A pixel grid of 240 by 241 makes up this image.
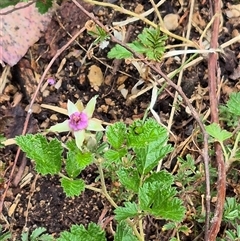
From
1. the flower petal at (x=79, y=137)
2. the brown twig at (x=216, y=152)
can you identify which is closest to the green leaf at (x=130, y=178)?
the flower petal at (x=79, y=137)

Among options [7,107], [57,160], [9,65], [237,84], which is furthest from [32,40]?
[57,160]

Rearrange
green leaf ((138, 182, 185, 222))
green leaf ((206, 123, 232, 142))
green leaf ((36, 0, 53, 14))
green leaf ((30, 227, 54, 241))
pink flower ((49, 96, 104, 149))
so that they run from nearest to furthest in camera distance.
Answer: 1. green leaf ((138, 182, 185, 222))
2. pink flower ((49, 96, 104, 149))
3. green leaf ((206, 123, 232, 142))
4. green leaf ((30, 227, 54, 241))
5. green leaf ((36, 0, 53, 14))

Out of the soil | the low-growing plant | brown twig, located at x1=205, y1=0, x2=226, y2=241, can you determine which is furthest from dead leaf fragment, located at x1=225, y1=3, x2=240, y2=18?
the low-growing plant

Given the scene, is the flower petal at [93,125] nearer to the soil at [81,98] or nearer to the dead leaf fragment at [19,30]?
the soil at [81,98]

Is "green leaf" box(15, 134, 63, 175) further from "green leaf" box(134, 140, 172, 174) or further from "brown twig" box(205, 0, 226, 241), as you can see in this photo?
"brown twig" box(205, 0, 226, 241)

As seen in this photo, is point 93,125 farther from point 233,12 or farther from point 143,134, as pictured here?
point 233,12

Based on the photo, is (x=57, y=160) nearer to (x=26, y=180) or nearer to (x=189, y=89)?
(x=26, y=180)
